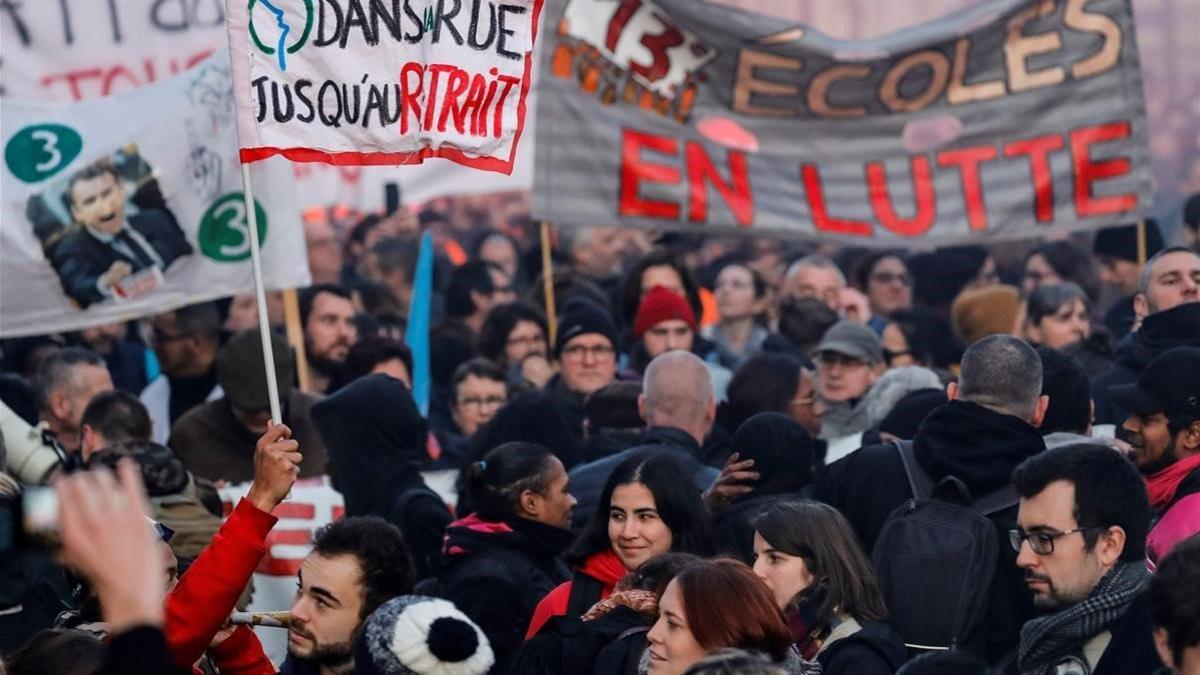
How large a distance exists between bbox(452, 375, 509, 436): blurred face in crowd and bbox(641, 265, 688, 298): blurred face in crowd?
165cm

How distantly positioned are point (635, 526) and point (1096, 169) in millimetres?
4897

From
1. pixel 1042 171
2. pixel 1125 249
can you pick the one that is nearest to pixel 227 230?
pixel 1042 171

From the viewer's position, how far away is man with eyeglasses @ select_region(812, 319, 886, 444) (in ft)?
33.7

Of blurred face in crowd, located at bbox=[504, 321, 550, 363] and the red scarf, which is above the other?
blurred face in crowd, located at bbox=[504, 321, 550, 363]

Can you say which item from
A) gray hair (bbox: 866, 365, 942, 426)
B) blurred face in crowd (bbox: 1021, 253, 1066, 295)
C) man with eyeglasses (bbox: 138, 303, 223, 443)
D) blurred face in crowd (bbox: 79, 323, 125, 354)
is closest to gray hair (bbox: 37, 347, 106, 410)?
man with eyeglasses (bbox: 138, 303, 223, 443)

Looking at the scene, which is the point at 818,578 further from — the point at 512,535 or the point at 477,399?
the point at 477,399

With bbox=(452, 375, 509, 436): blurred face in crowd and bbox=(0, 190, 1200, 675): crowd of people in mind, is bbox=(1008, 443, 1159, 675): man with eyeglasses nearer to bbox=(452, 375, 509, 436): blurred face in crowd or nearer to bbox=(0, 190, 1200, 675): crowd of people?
bbox=(0, 190, 1200, 675): crowd of people

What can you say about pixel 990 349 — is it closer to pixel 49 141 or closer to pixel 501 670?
pixel 501 670

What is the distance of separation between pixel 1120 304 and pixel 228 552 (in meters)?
7.36

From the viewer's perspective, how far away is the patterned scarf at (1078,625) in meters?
5.87

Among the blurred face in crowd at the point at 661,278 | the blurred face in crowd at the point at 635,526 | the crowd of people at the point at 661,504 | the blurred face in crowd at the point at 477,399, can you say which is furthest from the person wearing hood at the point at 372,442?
the blurred face in crowd at the point at 661,278

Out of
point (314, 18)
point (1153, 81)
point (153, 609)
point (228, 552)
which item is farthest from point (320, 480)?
point (1153, 81)

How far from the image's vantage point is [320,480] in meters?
9.70

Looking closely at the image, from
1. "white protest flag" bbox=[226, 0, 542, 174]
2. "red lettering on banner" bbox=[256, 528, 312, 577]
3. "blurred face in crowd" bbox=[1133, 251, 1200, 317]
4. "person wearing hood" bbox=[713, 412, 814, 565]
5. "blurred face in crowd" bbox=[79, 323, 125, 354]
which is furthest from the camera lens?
"blurred face in crowd" bbox=[79, 323, 125, 354]
